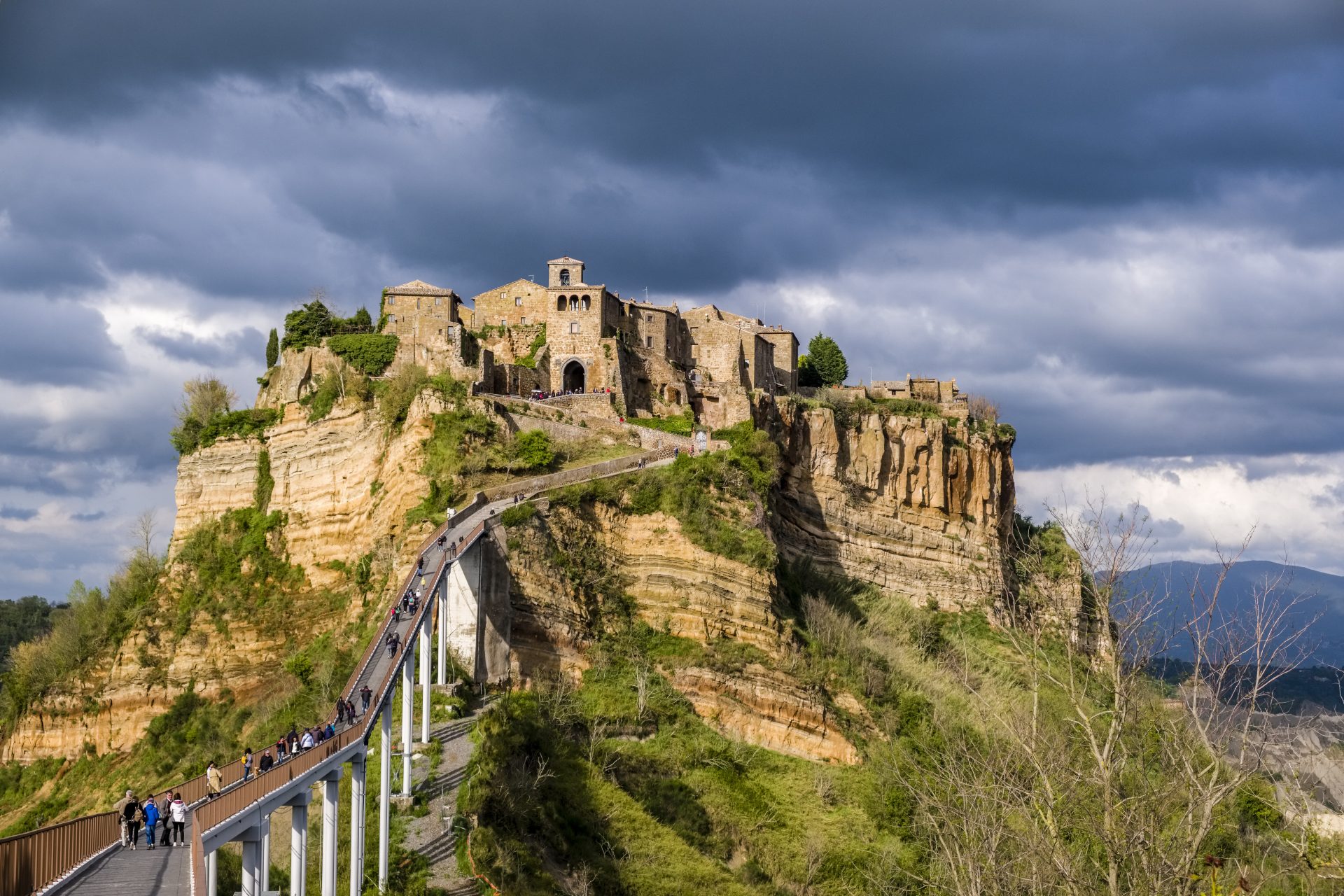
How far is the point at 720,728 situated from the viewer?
5112 cm

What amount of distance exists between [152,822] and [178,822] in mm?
496

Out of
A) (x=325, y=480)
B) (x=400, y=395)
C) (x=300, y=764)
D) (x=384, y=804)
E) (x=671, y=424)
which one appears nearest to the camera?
(x=300, y=764)

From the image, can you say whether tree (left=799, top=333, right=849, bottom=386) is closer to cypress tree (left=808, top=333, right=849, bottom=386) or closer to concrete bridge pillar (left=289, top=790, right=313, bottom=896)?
cypress tree (left=808, top=333, right=849, bottom=386)

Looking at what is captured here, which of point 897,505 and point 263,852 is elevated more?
point 897,505

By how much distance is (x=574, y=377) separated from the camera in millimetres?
69375

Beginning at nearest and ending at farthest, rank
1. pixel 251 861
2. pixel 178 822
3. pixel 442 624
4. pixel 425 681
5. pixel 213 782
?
pixel 178 822 → pixel 251 861 → pixel 213 782 → pixel 425 681 → pixel 442 624

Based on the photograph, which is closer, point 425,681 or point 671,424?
point 425,681

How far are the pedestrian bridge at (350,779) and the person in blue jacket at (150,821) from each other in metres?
0.42

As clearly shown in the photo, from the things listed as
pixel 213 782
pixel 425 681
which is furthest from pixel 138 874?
pixel 425 681

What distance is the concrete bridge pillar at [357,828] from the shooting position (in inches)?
1303

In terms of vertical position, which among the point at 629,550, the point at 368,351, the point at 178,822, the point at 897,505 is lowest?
the point at 178,822

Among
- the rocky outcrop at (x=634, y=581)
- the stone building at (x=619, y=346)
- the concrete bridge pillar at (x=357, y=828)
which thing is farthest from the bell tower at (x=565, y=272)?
the concrete bridge pillar at (x=357, y=828)

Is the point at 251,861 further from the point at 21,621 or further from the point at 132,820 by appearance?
the point at 21,621

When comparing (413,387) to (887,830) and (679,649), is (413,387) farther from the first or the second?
(887,830)
